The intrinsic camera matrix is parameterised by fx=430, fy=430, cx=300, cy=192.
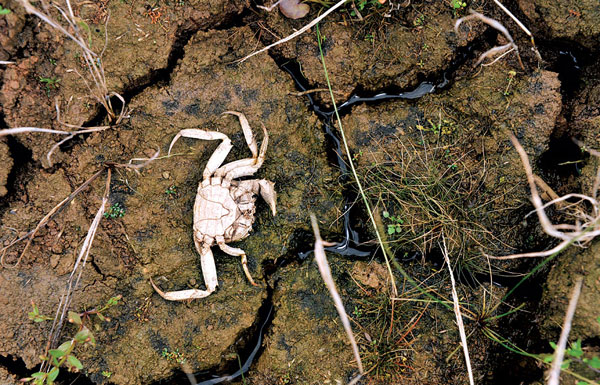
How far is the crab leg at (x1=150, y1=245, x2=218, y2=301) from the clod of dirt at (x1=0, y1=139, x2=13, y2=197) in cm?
128

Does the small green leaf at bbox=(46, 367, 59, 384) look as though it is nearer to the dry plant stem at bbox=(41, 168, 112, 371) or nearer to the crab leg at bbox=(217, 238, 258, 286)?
the dry plant stem at bbox=(41, 168, 112, 371)

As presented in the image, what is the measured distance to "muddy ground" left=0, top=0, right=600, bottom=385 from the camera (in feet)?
10.4

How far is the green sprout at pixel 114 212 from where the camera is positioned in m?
3.24

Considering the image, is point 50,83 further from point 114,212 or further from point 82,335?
point 82,335

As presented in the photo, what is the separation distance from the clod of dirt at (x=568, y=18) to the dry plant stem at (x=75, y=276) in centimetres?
340

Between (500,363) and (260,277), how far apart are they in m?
1.92

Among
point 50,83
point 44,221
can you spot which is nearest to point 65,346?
point 44,221

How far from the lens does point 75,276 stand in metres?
3.21

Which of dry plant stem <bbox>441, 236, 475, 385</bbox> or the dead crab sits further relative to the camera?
the dead crab

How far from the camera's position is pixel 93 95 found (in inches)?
125

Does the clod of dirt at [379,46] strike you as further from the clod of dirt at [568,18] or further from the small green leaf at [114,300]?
the small green leaf at [114,300]

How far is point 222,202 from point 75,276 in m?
1.24

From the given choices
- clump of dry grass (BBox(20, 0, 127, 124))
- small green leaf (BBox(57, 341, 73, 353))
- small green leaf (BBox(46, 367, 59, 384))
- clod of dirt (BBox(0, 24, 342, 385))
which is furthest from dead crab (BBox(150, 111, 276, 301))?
small green leaf (BBox(46, 367, 59, 384))

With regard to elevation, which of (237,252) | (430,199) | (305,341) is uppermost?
(430,199)
